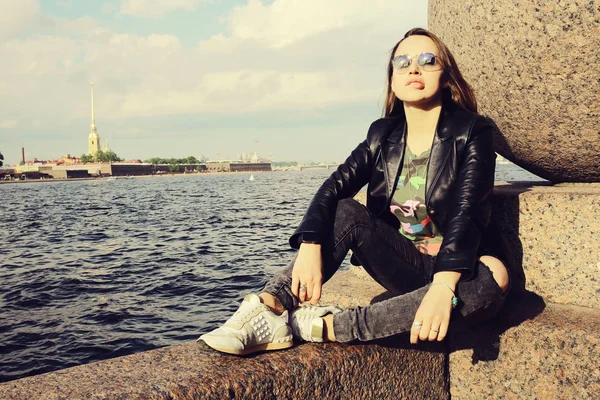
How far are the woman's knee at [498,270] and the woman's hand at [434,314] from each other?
19cm

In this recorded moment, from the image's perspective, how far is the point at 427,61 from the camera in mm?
1947

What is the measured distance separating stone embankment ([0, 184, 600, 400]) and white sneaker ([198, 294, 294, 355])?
0.03 meters

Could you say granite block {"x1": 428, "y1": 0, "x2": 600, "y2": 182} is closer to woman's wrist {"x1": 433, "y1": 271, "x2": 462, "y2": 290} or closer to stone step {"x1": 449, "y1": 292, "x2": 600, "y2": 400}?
stone step {"x1": 449, "y1": 292, "x2": 600, "y2": 400}

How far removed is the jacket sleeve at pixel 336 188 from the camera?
183 centimetres

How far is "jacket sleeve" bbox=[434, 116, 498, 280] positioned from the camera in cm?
167

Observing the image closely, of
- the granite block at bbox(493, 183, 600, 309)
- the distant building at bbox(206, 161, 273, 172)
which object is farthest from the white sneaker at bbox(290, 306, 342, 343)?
the distant building at bbox(206, 161, 273, 172)

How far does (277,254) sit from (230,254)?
113cm

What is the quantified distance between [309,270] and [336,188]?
14.4 inches

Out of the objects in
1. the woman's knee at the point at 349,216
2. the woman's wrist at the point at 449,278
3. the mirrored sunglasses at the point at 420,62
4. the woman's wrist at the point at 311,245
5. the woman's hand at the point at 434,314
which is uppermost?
the mirrored sunglasses at the point at 420,62

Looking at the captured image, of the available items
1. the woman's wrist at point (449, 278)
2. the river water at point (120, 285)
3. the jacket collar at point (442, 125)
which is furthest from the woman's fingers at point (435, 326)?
the river water at point (120, 285)

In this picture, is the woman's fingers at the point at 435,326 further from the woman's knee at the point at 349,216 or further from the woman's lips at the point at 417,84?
the woman's lips at the point at 417,84

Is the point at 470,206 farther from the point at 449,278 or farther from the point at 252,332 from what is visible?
the point at 252,332

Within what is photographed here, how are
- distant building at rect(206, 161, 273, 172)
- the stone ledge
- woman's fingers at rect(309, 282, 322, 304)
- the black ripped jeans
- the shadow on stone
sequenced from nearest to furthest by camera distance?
the stone ledge
the black ripped jeans
woman's fingers at rect(309, 282, 322, 304)
the shadow on stone
distant building at rect(206, 161, 273, 172)

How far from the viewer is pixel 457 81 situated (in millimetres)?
2035
